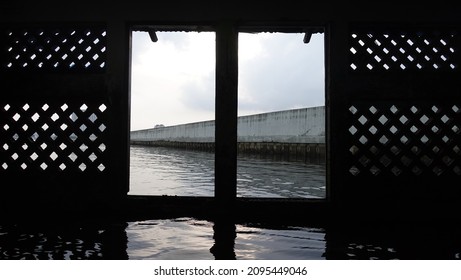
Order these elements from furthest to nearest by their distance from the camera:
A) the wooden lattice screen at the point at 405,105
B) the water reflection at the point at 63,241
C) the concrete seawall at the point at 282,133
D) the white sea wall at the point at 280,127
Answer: the concrete seawall at the point at 282,133
the white sea wall at the point at 280,127
the wooden lattice screen at the point at 405,105
the water reflection at the point at 63,241

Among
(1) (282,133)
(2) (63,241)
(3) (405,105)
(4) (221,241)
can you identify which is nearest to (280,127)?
(1) (282,133)

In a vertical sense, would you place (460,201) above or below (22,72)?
below

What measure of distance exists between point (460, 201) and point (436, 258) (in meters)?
1.74

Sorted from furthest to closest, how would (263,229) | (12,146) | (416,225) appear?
(12,146) → (416,225) → (263,229)

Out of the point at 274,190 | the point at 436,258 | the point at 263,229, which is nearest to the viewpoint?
the point at 436,258

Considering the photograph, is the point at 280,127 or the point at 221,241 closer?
the point at 221,241

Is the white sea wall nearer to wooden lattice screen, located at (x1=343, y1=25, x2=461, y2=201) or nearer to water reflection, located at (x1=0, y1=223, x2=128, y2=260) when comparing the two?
wooden lattice screen, located at (x1=343, y1=25, x2=461, y2=201)

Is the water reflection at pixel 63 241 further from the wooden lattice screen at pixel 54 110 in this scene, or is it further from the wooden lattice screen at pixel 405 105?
the wooden lattice screen at pixel 405 105

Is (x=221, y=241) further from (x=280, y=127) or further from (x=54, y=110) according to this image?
(x=280, y=127)

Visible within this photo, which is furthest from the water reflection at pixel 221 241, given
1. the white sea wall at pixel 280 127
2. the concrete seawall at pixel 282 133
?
the concrete seawall at pixel 282 133

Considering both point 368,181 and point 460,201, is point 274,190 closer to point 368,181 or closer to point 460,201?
point 368,181

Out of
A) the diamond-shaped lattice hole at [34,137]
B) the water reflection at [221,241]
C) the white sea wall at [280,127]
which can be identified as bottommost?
the water reflection at [221,241]
